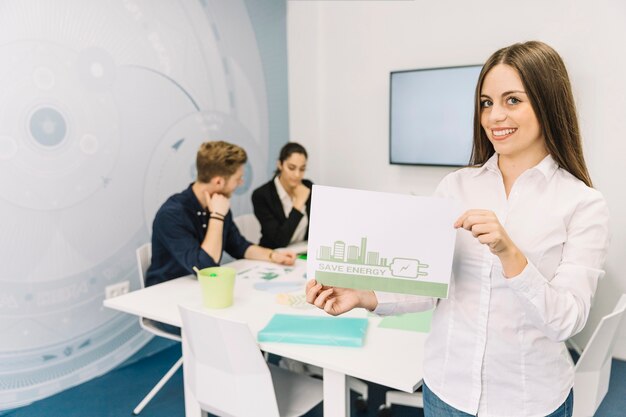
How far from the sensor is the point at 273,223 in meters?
3.24

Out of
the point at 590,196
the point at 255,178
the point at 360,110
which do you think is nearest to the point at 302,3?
the point at 360,110

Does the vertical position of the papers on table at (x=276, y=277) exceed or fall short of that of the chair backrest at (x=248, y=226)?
Result: it falls short

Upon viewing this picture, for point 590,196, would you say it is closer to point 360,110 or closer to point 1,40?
point 1,40

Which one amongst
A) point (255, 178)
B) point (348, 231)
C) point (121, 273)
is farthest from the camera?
point (255, 178)

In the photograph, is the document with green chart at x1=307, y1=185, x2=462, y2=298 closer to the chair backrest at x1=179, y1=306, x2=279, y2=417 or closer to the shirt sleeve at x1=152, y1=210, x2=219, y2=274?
the chair backrest at x1=179, y1=306, x2=279, y2=417

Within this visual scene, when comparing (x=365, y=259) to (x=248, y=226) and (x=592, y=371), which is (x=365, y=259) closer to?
(x=592, y=371)

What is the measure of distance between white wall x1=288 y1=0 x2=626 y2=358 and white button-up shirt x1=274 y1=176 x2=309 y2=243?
920mm

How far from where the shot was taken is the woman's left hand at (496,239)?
0.91 meters

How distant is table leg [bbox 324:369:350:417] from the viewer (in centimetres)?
158

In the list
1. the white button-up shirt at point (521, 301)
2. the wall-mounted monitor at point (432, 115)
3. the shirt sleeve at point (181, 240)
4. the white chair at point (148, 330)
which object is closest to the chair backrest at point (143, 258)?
the white chair at point (148, 330)

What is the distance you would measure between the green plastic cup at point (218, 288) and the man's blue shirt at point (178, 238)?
344 mm

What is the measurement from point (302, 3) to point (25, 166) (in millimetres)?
2519

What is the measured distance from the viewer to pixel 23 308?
2.60 meters

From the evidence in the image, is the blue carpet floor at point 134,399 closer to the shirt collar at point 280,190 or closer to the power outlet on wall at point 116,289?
the power outlet on wall at point 116,289
